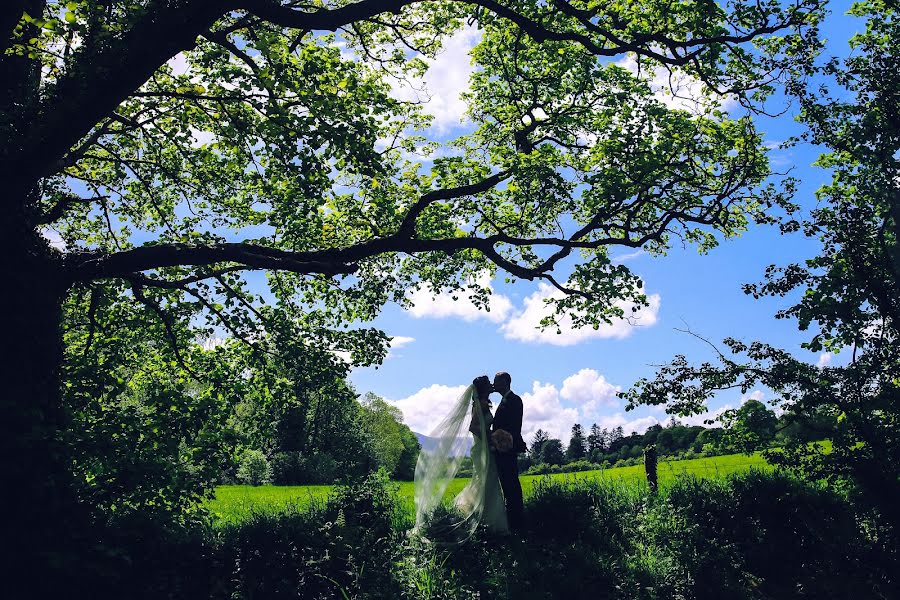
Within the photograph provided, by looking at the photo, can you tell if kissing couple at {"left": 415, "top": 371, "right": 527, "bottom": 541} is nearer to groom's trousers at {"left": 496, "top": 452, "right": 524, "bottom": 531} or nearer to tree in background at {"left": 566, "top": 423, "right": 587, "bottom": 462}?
groom's trousers at {"left": 496, "top": 452, "right": 524, "bottom": 531}

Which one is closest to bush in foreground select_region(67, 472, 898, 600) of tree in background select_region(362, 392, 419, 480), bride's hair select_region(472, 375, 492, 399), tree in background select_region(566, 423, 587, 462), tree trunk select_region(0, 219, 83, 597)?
tree trunk select_region(0, 219, 83, 597)

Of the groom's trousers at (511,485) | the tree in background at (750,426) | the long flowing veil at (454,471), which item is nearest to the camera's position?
the tree in background at (750,426)

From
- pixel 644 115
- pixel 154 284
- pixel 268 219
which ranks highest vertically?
pixel 644 115

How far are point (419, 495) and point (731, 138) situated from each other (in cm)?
1104

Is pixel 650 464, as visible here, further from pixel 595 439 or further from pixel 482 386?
pixel 595 439

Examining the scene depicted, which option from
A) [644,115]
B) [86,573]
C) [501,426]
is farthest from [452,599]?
[644,115]

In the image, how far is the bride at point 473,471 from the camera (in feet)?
34.4

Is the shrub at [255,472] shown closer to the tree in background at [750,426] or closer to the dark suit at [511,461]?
the dark suit at [511,461]

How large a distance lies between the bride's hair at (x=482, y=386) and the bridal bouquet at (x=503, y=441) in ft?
2.63

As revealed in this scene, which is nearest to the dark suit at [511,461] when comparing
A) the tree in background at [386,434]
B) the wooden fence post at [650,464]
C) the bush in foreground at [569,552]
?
the bush in foreground at [569,552]

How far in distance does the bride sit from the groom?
21cm

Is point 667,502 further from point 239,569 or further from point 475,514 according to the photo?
point 239,569

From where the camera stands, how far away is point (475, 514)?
1049 cm

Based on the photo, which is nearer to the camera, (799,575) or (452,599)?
(452,599)
